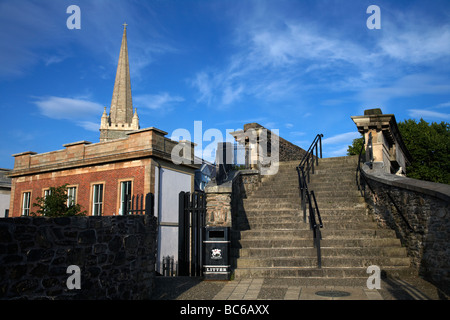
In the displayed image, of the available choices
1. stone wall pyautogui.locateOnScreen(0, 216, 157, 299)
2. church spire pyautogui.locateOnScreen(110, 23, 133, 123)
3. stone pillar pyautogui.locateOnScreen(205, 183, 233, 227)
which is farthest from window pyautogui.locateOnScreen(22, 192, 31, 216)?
Result: church spire pyautogui.locateOnScreen(110, 23, 133, 123)

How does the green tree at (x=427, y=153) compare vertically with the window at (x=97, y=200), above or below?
above

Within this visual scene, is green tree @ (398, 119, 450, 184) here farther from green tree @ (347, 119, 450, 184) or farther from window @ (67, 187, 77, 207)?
window @ (67, 187, 77, 207)

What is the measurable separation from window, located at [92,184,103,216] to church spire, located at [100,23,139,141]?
30.9 m

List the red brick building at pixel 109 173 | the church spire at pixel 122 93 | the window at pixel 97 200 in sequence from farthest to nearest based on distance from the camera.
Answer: the church spire at pixel 122 93
the window at pixel 97 200
the red brick building at pixel 109 173

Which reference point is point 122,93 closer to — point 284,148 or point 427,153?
point 284,148

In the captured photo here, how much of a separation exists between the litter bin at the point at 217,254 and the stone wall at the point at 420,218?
3865 millimetres

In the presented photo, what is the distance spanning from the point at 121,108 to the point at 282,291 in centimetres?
4855

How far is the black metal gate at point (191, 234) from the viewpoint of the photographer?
8305 millimetres

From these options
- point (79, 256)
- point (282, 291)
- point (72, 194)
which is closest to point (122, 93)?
point (72, 194)

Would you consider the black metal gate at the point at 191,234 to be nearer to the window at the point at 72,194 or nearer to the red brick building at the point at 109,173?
the red brick building at the point at 109,173

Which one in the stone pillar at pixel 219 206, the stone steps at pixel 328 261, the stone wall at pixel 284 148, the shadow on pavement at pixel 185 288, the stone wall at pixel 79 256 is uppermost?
the stone wall at pixel 284 148

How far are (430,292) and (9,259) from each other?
6347 millimetres

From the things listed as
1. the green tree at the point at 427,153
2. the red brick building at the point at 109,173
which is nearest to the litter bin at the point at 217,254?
the red brick building at the point at 109,173
